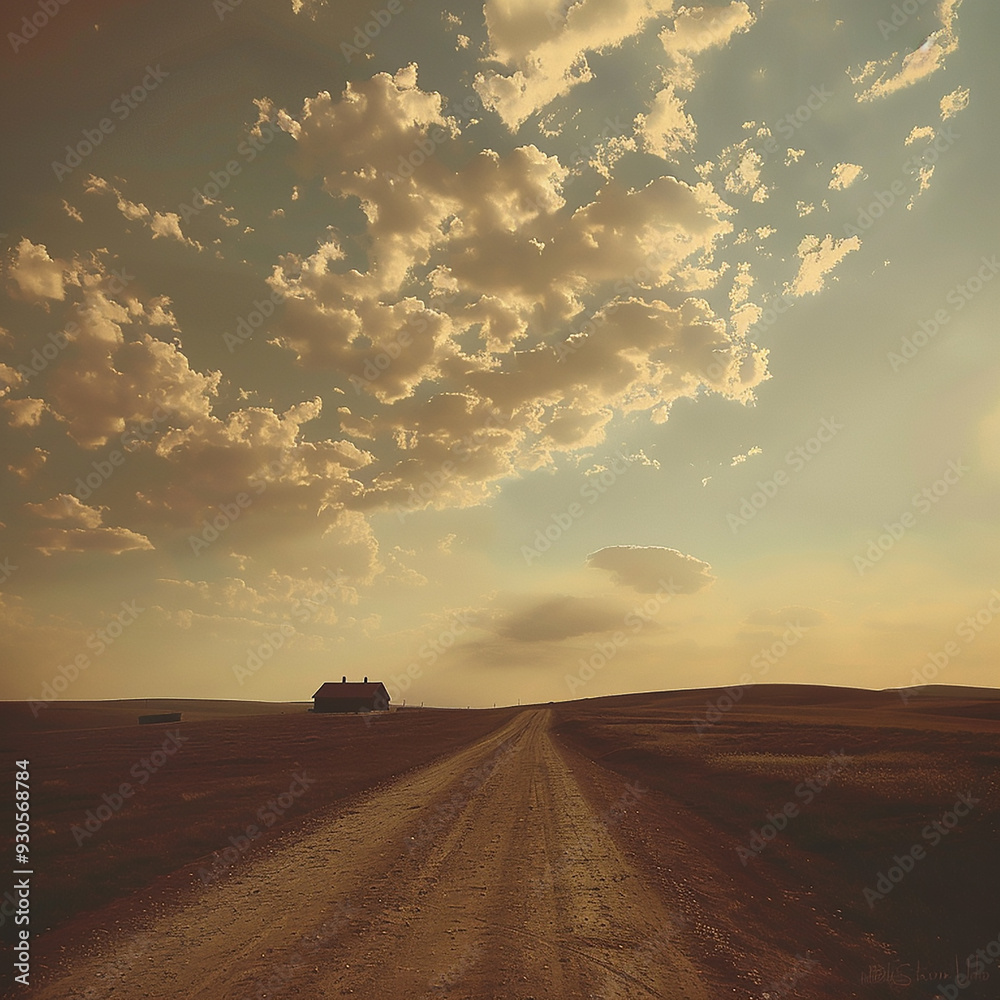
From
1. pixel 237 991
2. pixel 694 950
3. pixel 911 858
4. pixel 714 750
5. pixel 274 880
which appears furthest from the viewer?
pixel 714 750

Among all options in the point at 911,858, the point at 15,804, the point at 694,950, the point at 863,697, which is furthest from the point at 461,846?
the point at 863,697

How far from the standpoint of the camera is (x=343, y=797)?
20.6m

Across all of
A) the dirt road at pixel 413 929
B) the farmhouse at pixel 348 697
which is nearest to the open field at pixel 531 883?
the dirt road at pixel 413 929

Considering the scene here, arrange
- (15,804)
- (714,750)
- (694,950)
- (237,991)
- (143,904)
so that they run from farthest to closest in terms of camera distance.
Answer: (714,750) < (15,804) < (143,904) < (694,950) < (237,991)

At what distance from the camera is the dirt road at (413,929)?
7.43 m

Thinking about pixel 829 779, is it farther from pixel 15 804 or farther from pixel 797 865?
pixel 15 804

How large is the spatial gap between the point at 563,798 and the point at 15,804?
17860 mm

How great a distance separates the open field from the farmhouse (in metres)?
80.4

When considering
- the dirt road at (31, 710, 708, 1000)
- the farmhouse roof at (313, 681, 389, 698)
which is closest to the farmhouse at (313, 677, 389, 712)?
the farmhouse roof at (313, 681, 389, 698)

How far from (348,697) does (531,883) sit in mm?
98049

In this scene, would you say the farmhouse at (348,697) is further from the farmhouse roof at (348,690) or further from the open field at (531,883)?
the open field at (531,883)

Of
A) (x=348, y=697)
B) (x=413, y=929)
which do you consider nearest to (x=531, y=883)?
(x=413, y=929)

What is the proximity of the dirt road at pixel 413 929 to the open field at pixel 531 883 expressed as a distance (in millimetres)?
46

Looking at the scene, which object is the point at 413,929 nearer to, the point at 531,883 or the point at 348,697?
the point at 531,883
